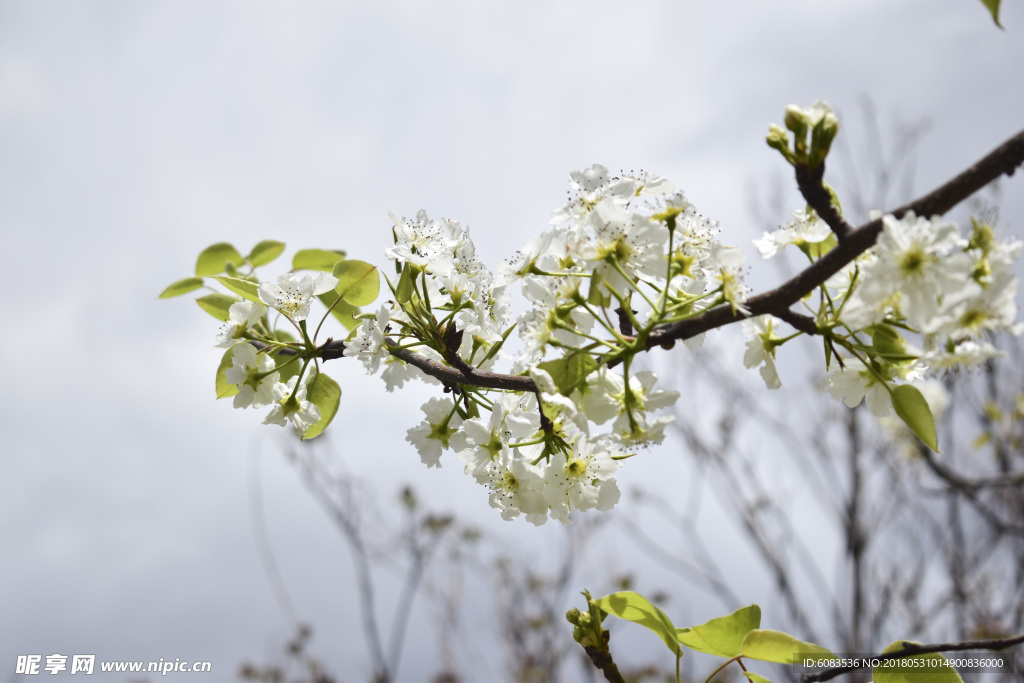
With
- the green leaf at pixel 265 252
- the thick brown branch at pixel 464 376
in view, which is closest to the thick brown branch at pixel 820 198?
the thick brown branch at pixel 464 376

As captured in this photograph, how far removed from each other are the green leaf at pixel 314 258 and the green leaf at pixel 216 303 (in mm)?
172

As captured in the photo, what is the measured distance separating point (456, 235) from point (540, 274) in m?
0.21

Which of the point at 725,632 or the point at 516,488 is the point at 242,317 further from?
the point at 725,632

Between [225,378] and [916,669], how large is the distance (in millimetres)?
1040

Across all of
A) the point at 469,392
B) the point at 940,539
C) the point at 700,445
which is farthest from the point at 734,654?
the point at 940,539

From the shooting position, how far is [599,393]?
2.46 ft

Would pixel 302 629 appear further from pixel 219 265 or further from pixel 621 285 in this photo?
pixel 621 285

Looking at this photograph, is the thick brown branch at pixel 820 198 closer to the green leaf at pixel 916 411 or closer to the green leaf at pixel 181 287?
the green leaf at pixel 916 411

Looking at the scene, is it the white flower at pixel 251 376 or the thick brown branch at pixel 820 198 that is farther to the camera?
the white flower at pixel 251 376

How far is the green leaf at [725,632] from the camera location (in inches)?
32.2

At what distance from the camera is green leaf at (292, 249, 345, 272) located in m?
1.26

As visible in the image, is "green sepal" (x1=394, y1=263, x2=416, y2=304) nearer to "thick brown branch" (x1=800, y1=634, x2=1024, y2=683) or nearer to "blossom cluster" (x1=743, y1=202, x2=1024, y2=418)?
"blossom cluster" (x1=743, y1=202, x2=1024, y2=418)

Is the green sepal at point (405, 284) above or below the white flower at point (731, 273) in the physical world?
above

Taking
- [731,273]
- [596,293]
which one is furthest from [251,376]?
[731,273]
